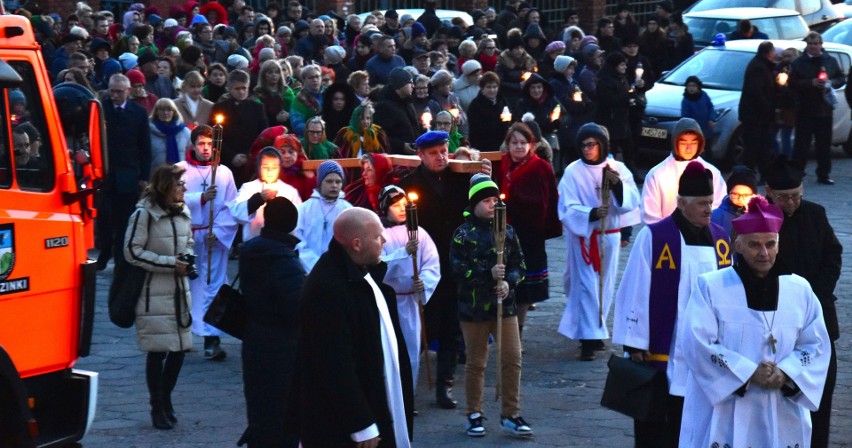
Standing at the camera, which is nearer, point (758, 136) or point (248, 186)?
point (248, 186)

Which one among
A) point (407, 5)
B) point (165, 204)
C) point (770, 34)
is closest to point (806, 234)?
point (165, 204)

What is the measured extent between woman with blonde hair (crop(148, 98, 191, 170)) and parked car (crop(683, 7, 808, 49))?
14.4 metres

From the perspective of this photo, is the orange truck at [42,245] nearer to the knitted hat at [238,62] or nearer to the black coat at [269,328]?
the black coat at [269,328]

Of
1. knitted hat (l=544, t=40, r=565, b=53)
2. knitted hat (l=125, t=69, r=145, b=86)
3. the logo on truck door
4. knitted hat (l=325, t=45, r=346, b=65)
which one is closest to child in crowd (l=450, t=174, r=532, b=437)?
the logo on truck door

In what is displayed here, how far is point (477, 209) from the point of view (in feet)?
30.8

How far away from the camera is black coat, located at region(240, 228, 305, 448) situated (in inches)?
308

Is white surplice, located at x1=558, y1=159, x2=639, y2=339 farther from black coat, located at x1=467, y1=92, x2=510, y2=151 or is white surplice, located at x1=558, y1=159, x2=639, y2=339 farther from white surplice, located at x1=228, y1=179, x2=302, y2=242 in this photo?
black coat, located at x1=467, y1=92, x2=510, y2=151

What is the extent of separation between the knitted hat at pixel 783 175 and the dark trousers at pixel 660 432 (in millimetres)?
1376

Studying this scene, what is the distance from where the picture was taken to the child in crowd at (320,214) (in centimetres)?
1041

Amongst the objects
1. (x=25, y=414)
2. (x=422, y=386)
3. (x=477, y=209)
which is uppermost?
(x=477, y=209)

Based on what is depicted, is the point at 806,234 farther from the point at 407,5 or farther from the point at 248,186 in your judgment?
the point at 407,5

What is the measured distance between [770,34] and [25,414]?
20793 mm

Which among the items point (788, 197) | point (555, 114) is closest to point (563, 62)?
point (555, 114)

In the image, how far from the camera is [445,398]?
10.0 meters
